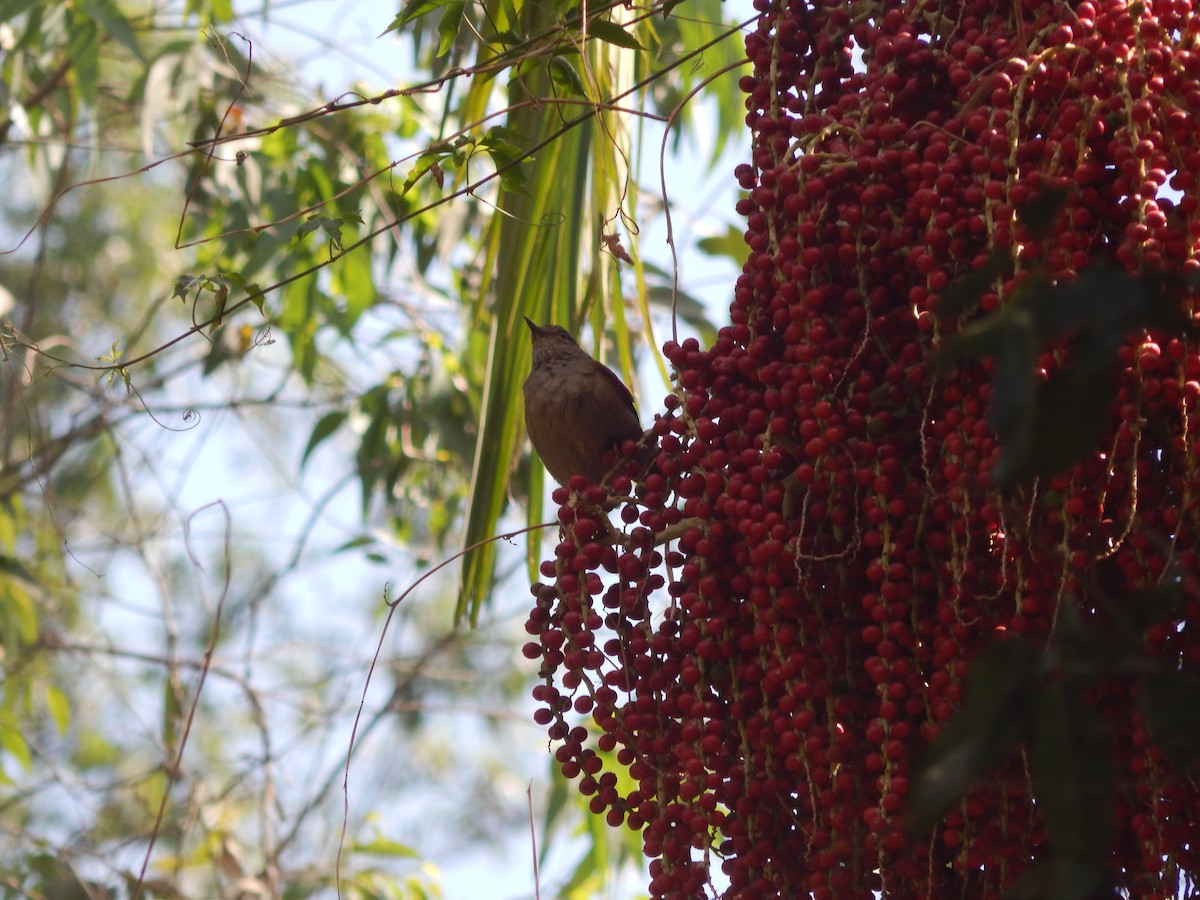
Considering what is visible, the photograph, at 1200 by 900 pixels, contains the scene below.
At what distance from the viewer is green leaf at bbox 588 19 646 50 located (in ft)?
6.13

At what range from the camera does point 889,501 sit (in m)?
1.37

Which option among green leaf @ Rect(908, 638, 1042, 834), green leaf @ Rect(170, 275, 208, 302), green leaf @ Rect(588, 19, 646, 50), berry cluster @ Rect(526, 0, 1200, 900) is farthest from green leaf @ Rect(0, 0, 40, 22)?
green leaf @ Rect(908, 638, 1042, 834)

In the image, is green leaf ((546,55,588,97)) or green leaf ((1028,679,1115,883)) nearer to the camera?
green leaf ((1028,679,1115,883))

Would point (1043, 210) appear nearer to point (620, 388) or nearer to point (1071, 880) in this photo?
point (1071, 880)

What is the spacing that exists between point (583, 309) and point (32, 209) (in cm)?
532

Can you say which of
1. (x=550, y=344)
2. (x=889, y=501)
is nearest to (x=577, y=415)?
(x=550, y=344)

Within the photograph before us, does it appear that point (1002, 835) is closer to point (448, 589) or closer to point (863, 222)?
point (863, 222)

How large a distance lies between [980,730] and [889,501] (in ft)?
1.92

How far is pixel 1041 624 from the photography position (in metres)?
1.26

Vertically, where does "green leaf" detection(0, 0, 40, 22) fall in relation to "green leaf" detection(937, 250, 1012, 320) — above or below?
above

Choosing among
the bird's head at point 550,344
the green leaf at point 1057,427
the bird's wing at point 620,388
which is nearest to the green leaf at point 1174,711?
the green leaf at point 1057,427

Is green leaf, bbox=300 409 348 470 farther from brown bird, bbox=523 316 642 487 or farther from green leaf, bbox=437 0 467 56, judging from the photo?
green leaf, bbox=437 0 467 56

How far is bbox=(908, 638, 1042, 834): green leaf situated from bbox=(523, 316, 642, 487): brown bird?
4.33 feet

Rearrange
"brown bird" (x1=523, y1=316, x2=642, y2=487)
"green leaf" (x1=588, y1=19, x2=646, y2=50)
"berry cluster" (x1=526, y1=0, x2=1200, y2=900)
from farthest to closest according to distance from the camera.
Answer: "brown bird" (x1=523, y1=316, x2=642, y2=487)
"green leaf" (x1=588, y1=19, x2=646, y2=50)
"berry cluster" (x1=526, y1=0, x2=1200, y2=900)
